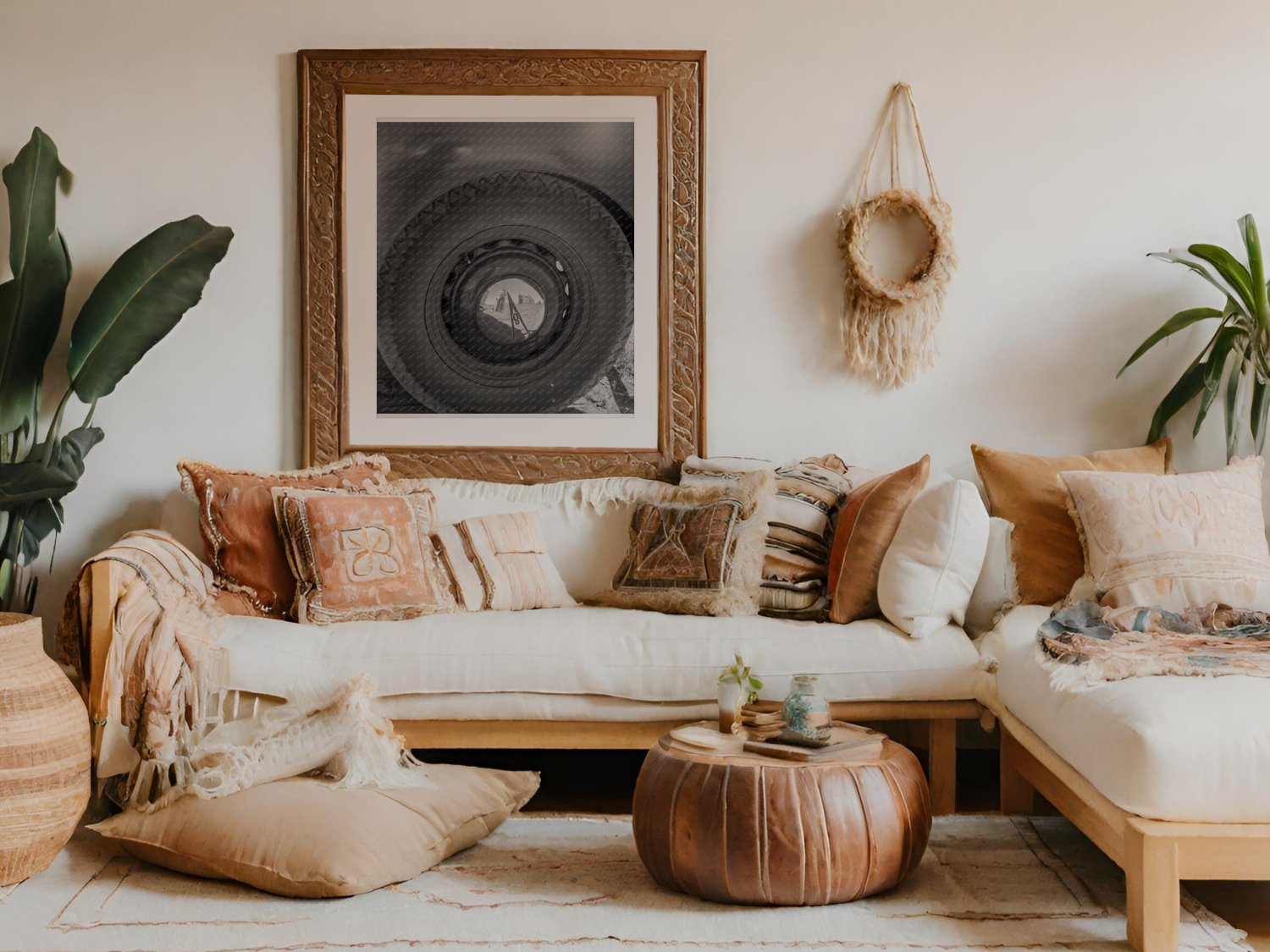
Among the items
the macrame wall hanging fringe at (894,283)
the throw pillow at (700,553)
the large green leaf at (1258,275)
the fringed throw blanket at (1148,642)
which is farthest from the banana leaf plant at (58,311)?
the large green leaf at (1258,275)

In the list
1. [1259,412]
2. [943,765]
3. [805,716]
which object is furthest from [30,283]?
[1259,412]

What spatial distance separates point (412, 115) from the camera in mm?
3676

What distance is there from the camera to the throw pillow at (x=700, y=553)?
3143 mm

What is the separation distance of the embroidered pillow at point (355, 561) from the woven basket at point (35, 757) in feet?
2.35

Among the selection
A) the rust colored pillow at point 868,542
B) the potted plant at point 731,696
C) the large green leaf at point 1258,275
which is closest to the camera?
the potted plant at point 731,696

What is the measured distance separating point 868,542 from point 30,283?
2558 mm

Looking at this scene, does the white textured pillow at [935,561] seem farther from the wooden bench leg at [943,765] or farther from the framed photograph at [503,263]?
the framed photograph at [503,263]

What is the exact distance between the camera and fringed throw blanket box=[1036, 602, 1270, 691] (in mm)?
2316

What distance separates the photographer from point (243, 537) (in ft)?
10.6

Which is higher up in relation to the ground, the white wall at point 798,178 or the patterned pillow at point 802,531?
the white wall at point 798,178

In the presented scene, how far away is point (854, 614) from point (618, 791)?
2.66ft

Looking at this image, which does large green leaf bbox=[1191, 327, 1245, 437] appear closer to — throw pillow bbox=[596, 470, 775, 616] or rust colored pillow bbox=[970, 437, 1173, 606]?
rust colored pillow bbox=[970, 437, 1173, 606]

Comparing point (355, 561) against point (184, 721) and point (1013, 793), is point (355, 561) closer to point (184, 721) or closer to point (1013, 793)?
point (184, 721)

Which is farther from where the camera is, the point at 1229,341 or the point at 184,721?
the point at 1229,341
